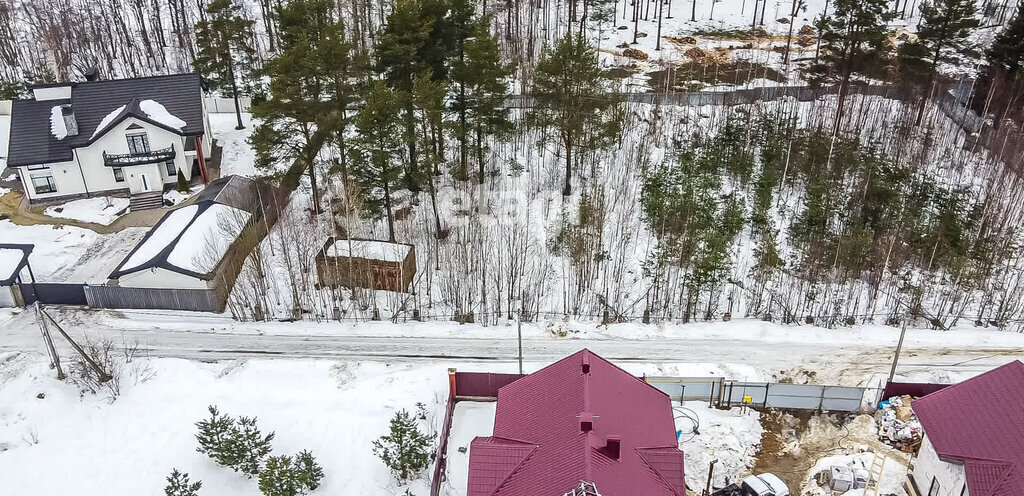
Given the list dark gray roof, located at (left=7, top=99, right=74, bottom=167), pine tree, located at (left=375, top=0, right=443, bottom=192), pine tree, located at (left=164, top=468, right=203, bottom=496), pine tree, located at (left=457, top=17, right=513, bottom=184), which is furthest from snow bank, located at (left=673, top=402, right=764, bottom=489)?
dark gray roof, located at (left=7, top=99, right=74, bottom=167)

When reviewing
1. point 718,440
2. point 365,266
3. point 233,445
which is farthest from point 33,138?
point 718,440

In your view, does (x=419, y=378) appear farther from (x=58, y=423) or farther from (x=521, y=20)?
(x=521, y=20)

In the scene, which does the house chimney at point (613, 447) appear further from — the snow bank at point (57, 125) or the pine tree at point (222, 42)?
the snow bank at point (57, 125)

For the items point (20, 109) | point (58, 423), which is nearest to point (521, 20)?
point (20, 109)

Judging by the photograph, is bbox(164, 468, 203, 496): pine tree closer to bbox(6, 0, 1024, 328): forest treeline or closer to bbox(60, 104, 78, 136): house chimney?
bbox(6, 0, 1024, 328): forest treeline

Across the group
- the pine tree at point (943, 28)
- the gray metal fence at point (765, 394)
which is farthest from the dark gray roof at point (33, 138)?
the pine tree at point (943, 28)

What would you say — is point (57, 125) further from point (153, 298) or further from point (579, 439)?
point (579, 439)

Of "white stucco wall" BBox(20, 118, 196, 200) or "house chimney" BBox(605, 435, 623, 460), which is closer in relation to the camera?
"house chimney" BBox(605, 435, 623, 460)
